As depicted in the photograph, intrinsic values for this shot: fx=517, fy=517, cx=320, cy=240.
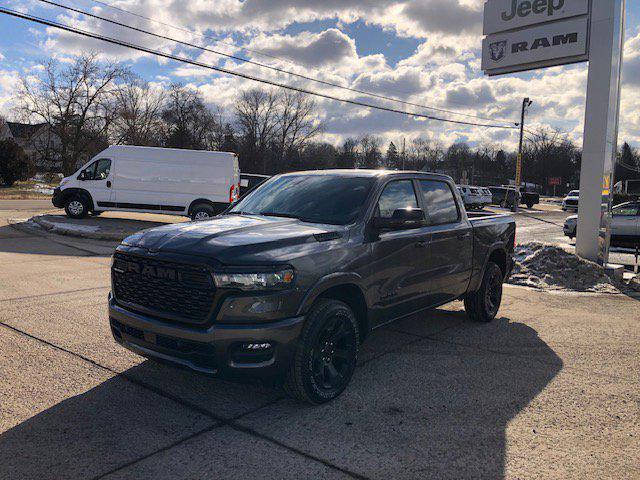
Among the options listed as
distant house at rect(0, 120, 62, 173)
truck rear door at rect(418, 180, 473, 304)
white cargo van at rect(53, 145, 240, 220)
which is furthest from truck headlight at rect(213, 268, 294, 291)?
distant house at rect(0, 120, 62, 173)

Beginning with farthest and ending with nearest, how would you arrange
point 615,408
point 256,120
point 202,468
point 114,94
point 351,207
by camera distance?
point 256,120 < point 114,94 < point 351,207 < point 615,408 < point 202,468

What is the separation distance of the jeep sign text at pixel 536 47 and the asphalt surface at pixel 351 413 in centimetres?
848

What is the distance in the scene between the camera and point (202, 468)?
2.99m

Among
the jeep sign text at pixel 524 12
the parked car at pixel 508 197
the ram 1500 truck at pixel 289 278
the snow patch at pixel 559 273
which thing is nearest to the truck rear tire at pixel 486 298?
the ram 1500 truck at pixel 289 278

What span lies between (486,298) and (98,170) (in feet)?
49.6

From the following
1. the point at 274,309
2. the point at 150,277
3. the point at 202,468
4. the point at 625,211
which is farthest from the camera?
the point at 625,211

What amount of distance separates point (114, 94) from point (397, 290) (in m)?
59.7

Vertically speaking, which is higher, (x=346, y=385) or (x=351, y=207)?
(x=351, y=207)

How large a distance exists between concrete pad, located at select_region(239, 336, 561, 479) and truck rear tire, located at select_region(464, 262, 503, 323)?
141 cm

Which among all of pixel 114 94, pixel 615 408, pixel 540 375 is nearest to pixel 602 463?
pixel 615 408

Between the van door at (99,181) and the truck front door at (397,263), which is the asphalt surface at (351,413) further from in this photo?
the van door at (99,181)

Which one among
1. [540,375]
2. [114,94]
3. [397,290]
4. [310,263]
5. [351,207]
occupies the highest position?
[114,94]

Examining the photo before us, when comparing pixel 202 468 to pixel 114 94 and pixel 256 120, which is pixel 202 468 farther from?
pixel 256 120

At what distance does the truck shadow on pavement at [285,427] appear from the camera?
3027 mm
